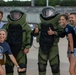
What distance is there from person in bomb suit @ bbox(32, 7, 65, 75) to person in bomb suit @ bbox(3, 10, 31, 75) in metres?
0.27

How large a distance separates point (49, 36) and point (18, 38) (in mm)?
605

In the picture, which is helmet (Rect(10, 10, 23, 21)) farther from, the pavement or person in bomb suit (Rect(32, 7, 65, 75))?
the pavement

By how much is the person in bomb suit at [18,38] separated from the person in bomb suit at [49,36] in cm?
27

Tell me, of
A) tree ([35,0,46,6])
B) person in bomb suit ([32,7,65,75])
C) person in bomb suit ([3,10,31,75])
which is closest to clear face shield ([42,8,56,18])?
person in bomb suit ([32,7,65,75])

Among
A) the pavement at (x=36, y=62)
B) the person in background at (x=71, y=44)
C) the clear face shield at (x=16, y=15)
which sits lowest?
the pavement at (x=36, y=62)

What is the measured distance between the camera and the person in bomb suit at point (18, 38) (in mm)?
6152

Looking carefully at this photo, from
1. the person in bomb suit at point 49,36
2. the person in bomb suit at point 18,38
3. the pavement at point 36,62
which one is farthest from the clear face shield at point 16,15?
the pavement at point 36,62

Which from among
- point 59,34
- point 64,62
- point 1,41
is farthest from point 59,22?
point 64,62

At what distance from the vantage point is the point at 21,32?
6.16 meters

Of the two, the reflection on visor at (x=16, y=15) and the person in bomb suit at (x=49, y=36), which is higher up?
the reflection on visor at (x=16, y=15)

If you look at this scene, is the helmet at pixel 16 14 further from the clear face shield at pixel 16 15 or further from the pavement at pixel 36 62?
the pavement at pixel 36 62

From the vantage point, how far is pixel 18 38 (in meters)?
6.15

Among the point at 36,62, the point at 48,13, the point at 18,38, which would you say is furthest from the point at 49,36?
the point at 36,62

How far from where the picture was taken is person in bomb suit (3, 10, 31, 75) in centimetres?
615
